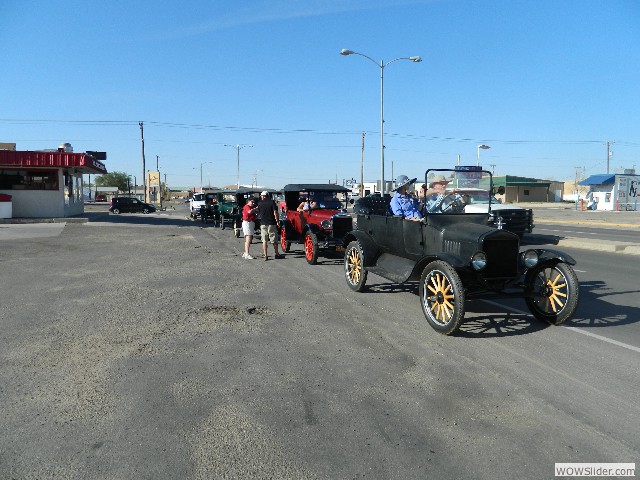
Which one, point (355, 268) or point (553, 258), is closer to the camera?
point (553, 258)

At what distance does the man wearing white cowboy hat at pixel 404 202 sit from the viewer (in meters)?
7.11

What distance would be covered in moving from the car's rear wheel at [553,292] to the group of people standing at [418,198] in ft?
5.18

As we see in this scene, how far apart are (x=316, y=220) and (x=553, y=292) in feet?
22.0

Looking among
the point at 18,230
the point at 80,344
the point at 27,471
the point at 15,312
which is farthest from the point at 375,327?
the point at 18,230

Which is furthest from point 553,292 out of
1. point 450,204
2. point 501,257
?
point 450,204

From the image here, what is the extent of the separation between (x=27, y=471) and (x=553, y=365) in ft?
14.6

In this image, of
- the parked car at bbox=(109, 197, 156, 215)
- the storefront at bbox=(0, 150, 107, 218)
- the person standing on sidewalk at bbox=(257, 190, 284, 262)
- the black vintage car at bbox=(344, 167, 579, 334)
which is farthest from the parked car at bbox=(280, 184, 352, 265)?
the parked car at bbox=(109, 197, 156, 215)

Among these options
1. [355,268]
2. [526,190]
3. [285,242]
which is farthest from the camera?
[526,190]

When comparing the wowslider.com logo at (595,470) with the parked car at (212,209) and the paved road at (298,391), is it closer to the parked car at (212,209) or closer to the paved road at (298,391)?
the paved road at (298,391)

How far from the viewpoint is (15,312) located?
272 inches

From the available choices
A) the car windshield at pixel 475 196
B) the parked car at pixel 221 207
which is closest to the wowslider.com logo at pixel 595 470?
the car windshield at pixel 475 196

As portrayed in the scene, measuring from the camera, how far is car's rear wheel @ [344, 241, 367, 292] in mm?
8148

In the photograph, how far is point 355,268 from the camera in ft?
27.7

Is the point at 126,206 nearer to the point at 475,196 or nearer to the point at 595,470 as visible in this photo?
the point at 475,196
